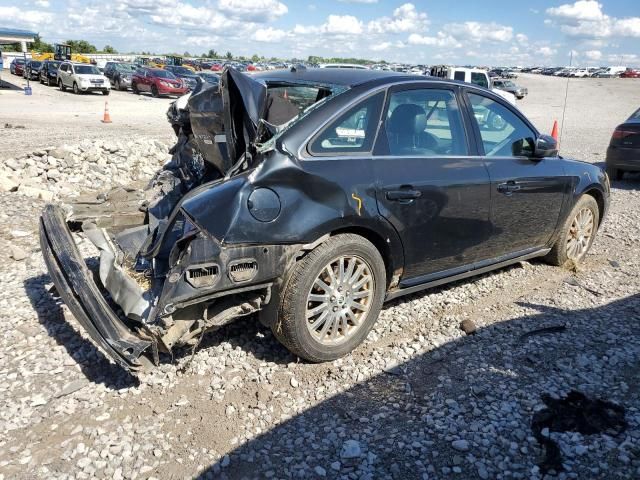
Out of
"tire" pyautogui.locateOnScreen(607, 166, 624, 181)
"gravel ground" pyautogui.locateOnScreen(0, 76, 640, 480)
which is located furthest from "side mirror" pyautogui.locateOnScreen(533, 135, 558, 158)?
"tire" pyautogui.locateOnScreen(607, 166, 624, 181)

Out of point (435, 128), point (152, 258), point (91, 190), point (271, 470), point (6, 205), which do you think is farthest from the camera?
point (91, 190)

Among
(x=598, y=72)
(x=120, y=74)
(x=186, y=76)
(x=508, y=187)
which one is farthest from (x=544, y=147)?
(x=598, y=72)

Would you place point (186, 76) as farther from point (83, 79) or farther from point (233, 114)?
point (233, 114)

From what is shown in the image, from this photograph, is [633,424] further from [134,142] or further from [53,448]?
[134,142]

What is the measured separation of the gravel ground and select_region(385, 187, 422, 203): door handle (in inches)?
43.3

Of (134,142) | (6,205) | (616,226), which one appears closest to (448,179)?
(616,226)

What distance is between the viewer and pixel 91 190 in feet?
26.3

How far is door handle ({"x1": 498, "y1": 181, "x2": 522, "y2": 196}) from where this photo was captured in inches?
176

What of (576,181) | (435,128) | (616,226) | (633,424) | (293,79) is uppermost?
(293,79)

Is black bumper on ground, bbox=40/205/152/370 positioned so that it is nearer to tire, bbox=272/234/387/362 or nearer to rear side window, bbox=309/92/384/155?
tire, bbox=272/234/387/362

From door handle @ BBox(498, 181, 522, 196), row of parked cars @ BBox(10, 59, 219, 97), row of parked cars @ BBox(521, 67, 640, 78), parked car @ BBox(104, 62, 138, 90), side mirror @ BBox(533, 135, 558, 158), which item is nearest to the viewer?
door handle @ BBox(498, 181, 522, 196)

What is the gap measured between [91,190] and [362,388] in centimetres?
604

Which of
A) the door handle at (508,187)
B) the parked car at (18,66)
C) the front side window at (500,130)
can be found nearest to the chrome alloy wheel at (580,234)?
the front side window at (500,130)

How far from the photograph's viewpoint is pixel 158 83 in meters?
30.9
